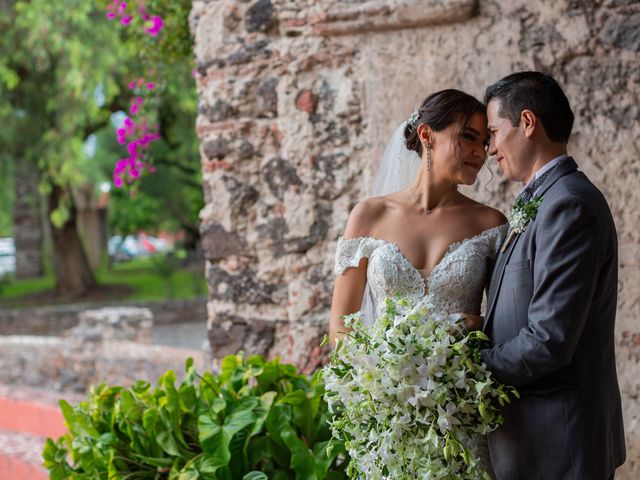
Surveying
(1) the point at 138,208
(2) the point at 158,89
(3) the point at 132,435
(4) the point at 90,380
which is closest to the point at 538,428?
(3) the point at 132,435

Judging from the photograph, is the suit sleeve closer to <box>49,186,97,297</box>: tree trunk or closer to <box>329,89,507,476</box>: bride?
<box>329,89,507,476</box>: bride

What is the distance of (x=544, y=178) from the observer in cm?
213

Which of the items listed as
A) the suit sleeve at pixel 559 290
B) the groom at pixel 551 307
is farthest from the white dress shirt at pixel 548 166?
the suit sleeve at pixel 559 290

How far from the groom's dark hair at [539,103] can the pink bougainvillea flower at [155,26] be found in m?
3.35

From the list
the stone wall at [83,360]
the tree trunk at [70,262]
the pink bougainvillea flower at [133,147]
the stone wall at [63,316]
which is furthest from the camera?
the tree trunk at [70,262]

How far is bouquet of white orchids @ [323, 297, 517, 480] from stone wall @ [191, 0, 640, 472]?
1293 mm

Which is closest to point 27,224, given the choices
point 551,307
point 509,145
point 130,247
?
point 130,247

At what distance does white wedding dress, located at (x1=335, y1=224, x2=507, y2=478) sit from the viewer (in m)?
2.49

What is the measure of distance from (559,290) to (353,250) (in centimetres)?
79

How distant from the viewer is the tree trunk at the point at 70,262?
666 inches

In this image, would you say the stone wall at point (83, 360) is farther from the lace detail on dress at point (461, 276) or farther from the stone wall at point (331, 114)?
the lace detail on dress at point (461, 276)

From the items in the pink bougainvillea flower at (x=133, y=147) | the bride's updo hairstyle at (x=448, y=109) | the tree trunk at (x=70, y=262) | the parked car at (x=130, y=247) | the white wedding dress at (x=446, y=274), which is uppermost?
the bride's updo hairstyle at (x=448, y=109)

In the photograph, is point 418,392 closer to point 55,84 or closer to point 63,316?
point 55,84

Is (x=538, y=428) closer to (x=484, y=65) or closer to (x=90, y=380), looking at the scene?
(x=484, y=65)
